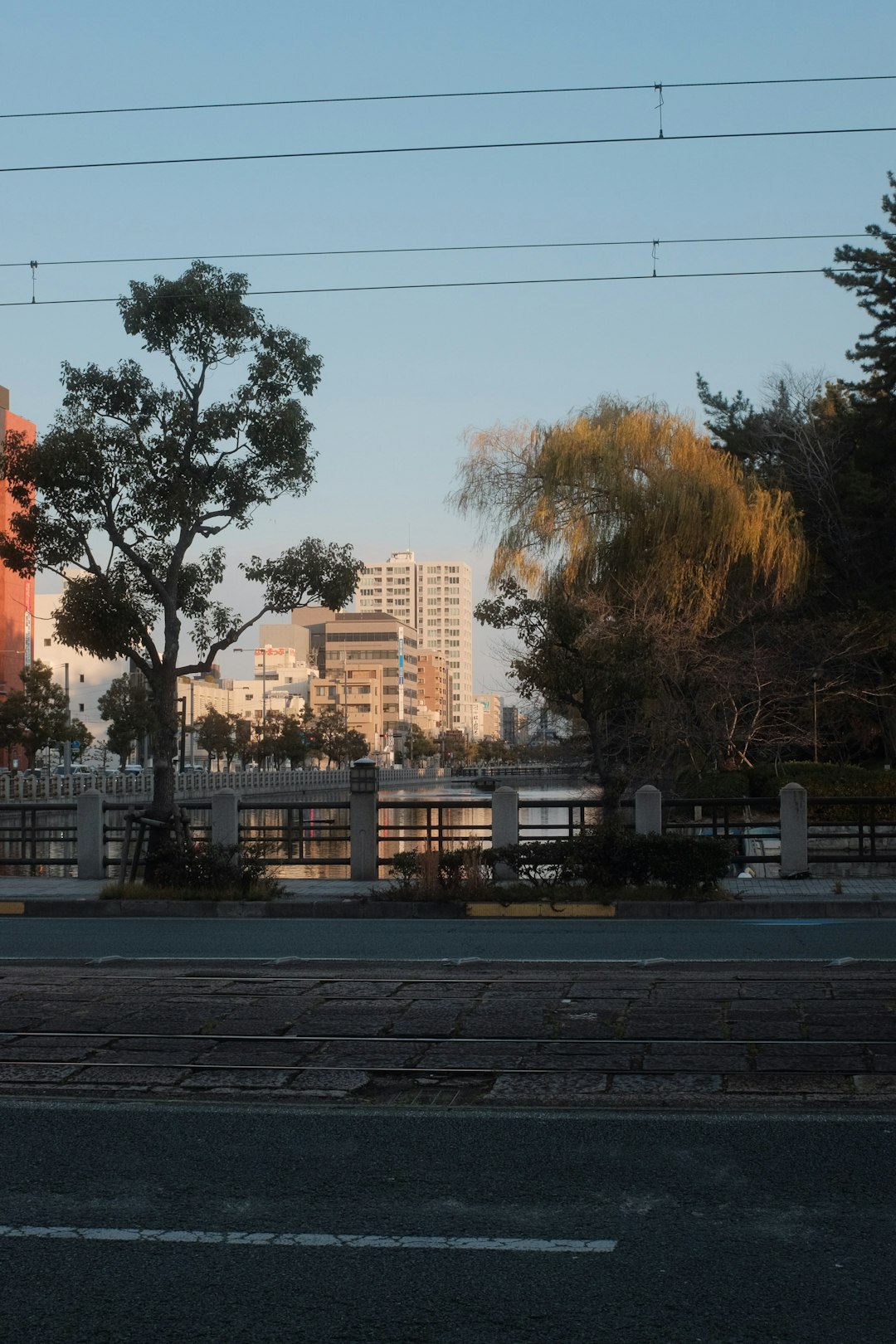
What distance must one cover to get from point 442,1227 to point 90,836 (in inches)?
750

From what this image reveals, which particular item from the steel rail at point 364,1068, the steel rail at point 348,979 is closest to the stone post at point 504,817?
the steel rail at point 348,979

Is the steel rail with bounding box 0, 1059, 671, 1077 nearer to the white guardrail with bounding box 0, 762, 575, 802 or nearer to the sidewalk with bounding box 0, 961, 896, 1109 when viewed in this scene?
the sidewalk with bounding box 0, 961, 896, 1109

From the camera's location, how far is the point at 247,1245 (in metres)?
5.26

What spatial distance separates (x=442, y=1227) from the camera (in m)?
5.44

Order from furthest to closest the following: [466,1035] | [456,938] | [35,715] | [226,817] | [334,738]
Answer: [334,738], [35,715], [226,817], [456,938], [466,1035]

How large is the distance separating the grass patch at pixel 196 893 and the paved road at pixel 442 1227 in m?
12.0

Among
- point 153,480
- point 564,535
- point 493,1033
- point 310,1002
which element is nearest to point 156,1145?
point 493,1033

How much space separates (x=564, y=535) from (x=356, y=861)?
18.4m

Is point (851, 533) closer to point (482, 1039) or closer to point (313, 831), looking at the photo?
point (313, 831)

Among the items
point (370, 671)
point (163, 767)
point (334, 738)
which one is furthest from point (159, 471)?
point (370, 671)

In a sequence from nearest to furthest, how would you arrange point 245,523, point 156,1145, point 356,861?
1. point 156,1145
2. point 356,861
3. point 245,523

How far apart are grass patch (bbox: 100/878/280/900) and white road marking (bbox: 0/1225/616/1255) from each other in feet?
45.8

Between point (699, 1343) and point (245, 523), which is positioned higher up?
point (245, 523)

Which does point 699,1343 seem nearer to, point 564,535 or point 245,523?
point 245,523
